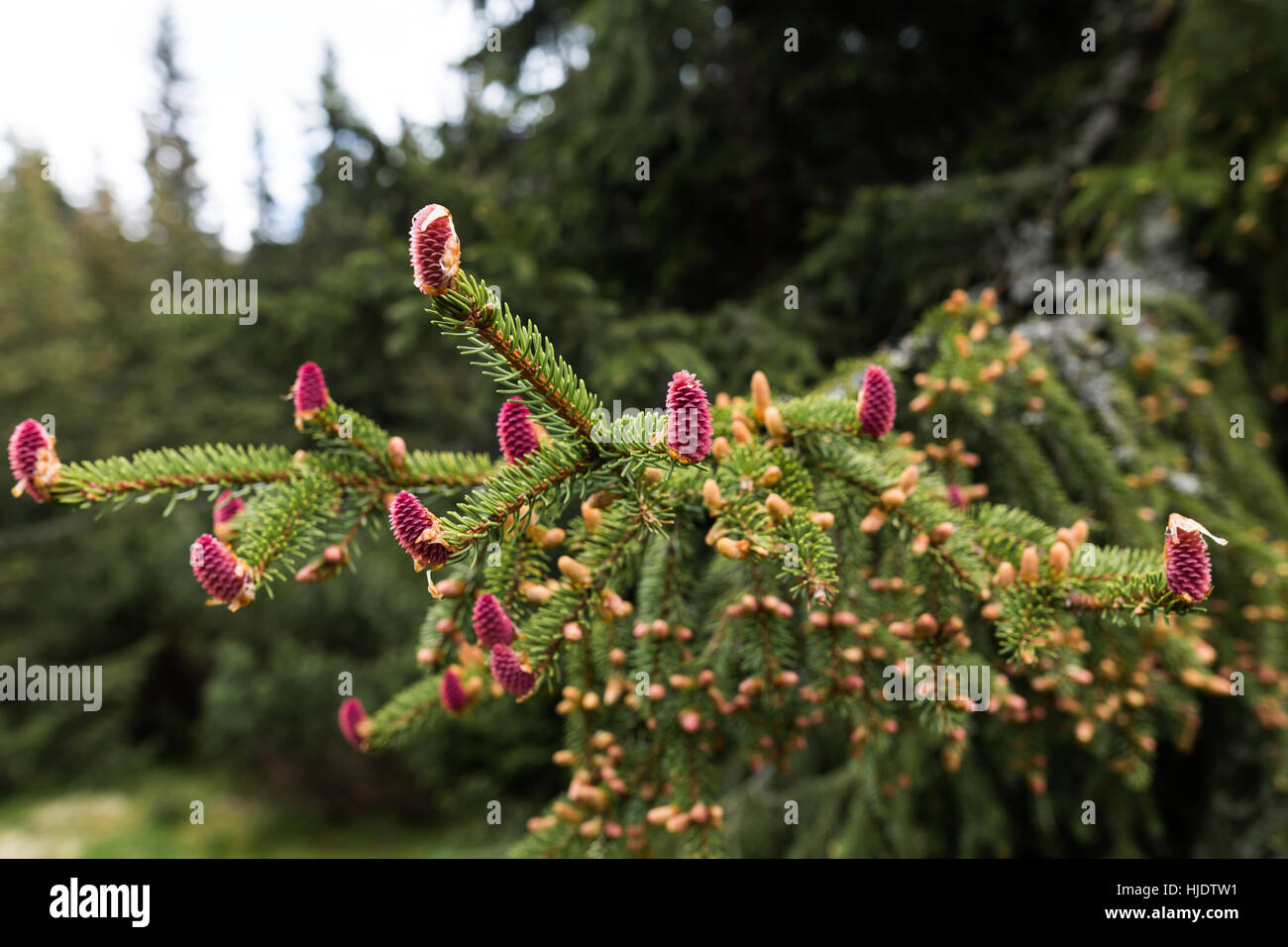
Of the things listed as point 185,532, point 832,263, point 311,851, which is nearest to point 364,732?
point 832,263

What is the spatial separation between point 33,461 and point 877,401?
113cm

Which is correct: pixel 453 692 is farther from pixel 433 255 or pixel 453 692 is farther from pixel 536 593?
pixel 433 255

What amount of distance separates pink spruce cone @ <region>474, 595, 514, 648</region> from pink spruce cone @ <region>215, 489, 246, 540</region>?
47cm

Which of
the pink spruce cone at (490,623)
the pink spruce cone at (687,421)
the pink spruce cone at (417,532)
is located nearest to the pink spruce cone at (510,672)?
the pink spruce cone at (490,623)

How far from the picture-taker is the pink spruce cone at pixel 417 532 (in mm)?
659

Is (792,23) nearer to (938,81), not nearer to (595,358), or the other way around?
(938,81)

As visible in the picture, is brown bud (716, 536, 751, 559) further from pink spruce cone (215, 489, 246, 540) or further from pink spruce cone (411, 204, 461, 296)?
pink spruce cone (215, 489, 246, 540)

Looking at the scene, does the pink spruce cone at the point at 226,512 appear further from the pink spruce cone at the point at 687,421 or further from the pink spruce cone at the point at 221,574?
the pink spruce cone at the point at 687,421

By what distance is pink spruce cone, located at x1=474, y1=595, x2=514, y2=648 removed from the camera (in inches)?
34.9

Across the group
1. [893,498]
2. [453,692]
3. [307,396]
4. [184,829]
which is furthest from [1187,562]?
[184,829]

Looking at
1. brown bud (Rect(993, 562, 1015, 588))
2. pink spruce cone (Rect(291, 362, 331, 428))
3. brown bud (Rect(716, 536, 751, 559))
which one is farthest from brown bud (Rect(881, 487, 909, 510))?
pink spruce cone (Rect(291, 362, 331, 428))

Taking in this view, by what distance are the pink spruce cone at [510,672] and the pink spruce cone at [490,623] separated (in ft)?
0.05

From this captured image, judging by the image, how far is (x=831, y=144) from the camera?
12.2 feet

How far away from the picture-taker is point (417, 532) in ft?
2.19
